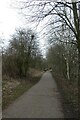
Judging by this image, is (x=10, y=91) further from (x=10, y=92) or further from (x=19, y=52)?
(x=19, y=52)

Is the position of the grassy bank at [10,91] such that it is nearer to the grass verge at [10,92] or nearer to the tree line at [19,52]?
the grass verge at [10,92]

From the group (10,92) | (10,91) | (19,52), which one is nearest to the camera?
(10,92)

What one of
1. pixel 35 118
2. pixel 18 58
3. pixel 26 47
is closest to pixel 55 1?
pixel 35 118

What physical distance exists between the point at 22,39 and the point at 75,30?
24532 mm

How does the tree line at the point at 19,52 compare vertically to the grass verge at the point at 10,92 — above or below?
above

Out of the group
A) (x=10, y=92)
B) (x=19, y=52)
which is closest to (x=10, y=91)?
(x=10, y=92)

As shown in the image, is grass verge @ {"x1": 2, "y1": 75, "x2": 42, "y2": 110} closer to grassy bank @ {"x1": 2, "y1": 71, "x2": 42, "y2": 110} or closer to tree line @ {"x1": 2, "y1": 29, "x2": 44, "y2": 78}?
grassy bank @ {"x1": 2, "y1": 71, "x2": 42, "y2": 110}

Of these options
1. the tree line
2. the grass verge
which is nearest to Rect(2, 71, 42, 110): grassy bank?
the grass verge

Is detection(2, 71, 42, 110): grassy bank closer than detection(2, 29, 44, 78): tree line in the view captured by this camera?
Yes

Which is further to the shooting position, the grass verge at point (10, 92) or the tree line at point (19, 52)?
the tree line at point (19, 52)

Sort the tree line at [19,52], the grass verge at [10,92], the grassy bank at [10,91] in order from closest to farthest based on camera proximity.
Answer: the grass verge at [10,92], the grassy bank at [10,91], the tree line at [19,52]

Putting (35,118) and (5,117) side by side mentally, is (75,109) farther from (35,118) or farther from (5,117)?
(5,117)

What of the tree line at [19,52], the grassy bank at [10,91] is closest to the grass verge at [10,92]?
the grassy bank at [10,91]

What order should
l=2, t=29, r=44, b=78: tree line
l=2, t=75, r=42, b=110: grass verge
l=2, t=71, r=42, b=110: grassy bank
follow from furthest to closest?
l=2, t=29, r=44, b=78: tree line < l=2, t=71, r=42, b=110: grassy bank < l=2, t=75, r=42, b=110: grass verge
